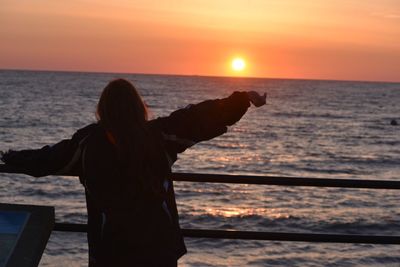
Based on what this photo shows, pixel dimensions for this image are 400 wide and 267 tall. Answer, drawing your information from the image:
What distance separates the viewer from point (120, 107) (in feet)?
10.7

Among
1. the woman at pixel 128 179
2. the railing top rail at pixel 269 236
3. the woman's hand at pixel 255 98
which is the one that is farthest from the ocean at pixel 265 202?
the woman at pixel 128 179

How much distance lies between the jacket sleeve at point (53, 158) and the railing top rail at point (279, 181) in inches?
27.8

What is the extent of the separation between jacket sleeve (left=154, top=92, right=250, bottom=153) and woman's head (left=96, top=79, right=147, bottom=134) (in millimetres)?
141

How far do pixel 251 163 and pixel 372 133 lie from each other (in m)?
23.7

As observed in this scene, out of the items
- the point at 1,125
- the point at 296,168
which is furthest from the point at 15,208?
the point at 1,125

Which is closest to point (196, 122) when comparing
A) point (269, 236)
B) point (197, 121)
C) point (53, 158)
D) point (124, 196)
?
point (197, 121)

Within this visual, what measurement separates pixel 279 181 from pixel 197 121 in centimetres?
80

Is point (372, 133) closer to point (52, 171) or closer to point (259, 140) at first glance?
point (259, 140)

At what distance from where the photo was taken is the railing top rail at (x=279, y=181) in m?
4.00

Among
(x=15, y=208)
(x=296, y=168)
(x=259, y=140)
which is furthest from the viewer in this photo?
(x=259, y=140)

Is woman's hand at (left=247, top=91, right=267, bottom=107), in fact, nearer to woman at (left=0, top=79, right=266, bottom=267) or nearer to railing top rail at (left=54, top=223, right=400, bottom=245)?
woman at (left=0, top=79, right=266, bottom=267)

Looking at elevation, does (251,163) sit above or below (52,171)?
below

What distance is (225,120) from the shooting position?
3.54 m

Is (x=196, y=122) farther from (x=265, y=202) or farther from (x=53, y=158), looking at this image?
(x=265, y=202)
